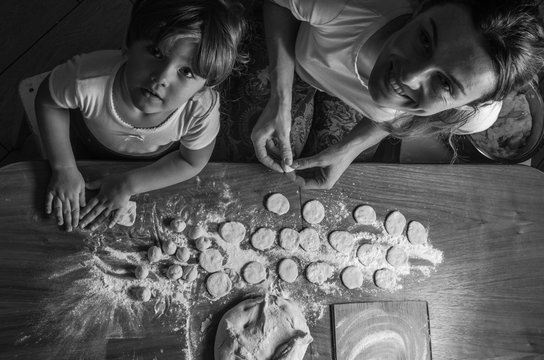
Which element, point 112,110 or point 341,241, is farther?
point 341,241

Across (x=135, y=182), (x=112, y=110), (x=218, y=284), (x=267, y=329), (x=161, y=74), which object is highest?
(x=161, y=74)

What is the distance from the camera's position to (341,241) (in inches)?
50.5

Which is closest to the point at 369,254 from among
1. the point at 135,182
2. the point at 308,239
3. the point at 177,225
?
the point at 308,239

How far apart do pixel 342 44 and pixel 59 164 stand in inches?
29.5

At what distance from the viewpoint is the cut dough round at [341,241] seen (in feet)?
4.19

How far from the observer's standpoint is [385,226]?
132 centimetres

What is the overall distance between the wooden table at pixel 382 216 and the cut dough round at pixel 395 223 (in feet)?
0.09

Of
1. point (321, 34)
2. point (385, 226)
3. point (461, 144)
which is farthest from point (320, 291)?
point (461, 144)

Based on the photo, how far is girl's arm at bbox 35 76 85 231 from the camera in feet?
3.61

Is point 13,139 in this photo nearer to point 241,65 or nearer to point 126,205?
point 126,205

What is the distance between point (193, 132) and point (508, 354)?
108 cm

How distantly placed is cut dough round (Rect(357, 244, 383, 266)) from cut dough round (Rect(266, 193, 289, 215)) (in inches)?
9.5

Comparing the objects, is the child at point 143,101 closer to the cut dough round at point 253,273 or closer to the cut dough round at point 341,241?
the cut dough round at point 253,273

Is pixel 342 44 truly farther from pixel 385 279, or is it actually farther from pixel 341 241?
pixel 385 279
